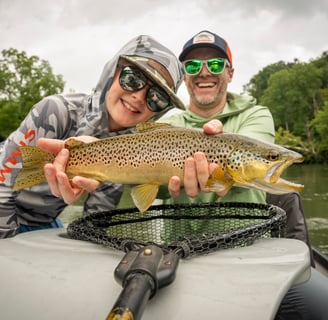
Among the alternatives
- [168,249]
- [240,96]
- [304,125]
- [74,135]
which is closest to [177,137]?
[74,135]

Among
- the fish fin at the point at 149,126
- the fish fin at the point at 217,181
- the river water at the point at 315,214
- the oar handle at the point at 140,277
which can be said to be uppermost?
the fish fin at the point at 149,126

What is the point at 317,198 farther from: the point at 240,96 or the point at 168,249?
the point at 168,249

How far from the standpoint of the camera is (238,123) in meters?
3.55

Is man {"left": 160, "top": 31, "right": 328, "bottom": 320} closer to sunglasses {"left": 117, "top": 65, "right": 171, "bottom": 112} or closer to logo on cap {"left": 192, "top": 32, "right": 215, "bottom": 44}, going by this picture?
logo on cap {"left": 192, "top": 32, "right": 215, "bottom": 44}

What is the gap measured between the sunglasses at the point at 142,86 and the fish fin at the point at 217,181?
788 mm

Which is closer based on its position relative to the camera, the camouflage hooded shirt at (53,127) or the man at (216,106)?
the camouflage hooded shirt at (53,127)

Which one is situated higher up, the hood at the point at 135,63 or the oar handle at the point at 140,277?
the hood at the point at 135,63

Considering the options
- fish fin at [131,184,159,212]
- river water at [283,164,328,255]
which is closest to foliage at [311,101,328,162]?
river water at [283,164,328,255]

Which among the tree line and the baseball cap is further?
the tree line

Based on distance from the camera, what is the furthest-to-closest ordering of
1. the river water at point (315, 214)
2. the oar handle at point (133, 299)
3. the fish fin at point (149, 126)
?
the river water at point (315, 214) → the fish fin at point (149, 126) → the oar handle at point (133, 299)

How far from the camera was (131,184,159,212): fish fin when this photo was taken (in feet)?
8.44

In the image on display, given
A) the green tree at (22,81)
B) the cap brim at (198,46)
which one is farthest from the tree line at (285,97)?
the cap brim at (198,46)

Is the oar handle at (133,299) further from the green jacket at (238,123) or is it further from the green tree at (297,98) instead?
the green tree at (297,98)

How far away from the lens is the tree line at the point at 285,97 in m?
39.7
